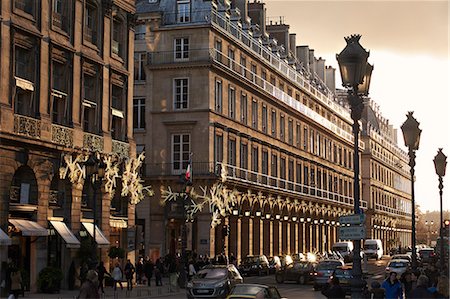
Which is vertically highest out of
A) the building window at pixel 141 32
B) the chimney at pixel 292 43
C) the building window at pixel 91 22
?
the chimney at pixel 292 43

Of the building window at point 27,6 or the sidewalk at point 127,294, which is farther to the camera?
the building window at point 27,6

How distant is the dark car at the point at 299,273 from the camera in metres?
53.8

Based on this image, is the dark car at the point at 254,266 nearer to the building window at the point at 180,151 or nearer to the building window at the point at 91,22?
the building window at the point at 180,151

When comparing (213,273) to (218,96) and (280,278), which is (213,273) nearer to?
(280,278)

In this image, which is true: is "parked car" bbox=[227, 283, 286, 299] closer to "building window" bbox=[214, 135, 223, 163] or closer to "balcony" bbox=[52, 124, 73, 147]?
"balcony" bbox=[52, 124, 73, 147]

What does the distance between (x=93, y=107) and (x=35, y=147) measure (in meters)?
7.70

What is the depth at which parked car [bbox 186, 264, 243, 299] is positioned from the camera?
34.8 m

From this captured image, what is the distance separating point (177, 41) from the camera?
6894 centimetres

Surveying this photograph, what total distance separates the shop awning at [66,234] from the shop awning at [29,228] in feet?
4.00

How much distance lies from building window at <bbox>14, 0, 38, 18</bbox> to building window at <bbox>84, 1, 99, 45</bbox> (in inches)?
222

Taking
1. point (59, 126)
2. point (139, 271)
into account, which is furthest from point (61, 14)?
point (139, 271)

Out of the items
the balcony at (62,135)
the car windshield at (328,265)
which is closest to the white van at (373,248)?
the car windshield at (328,265)

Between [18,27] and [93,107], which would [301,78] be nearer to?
[93,107]

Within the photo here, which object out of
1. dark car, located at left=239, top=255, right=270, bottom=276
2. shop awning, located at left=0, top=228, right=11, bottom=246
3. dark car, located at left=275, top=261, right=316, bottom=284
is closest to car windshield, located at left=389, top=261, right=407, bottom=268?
dark car, located at left=275, top=261, right=316, bottom=284
